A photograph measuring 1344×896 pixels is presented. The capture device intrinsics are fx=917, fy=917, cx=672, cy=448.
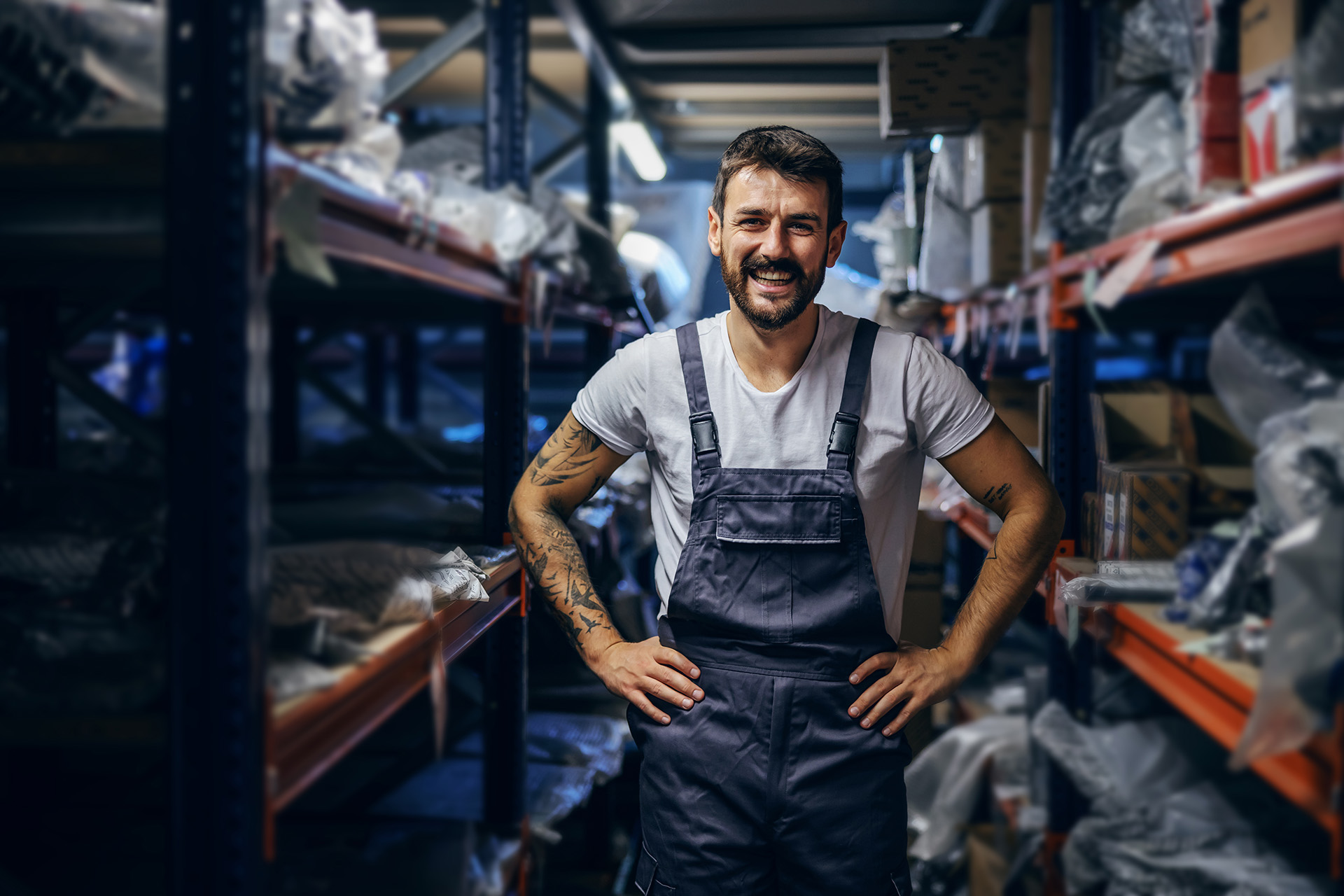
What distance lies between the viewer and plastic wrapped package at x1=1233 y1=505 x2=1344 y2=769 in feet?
3.00

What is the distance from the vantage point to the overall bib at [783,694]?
147 cm

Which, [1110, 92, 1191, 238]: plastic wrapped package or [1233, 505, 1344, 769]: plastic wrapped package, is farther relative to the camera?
[1110, 92, 1191, 238]: plastic wrapped package

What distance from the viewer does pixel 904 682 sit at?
150cm

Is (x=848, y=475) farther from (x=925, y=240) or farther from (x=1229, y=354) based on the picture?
(x=925, y=240)

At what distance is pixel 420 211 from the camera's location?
1.46 metres

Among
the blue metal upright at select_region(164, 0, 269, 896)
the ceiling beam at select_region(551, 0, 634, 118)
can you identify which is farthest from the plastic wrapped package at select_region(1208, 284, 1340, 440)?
the ceiling beam at select_region(551, 0, 634, 118)

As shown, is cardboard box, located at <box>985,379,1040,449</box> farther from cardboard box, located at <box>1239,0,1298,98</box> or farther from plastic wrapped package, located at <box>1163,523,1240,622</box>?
cardboard box, located at <box>1239,0,1298,98</box>

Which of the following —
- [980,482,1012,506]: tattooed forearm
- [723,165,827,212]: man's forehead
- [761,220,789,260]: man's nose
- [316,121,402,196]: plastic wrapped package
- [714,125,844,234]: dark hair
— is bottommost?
[980,482,1012,506]: tattooed forearm

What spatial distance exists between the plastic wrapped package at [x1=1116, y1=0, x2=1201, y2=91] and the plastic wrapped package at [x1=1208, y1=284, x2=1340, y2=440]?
1.63 ft

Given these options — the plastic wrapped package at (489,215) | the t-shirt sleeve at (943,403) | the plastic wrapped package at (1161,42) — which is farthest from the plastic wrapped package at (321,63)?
the plastic wrapped package at (1161,42)

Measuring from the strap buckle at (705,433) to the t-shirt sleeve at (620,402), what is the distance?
0.49 feet

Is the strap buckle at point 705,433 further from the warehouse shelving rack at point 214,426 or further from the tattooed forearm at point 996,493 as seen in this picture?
the warehouse shelving rack at point 214,426

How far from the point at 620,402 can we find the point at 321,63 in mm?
773

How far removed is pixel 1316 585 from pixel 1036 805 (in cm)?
166
